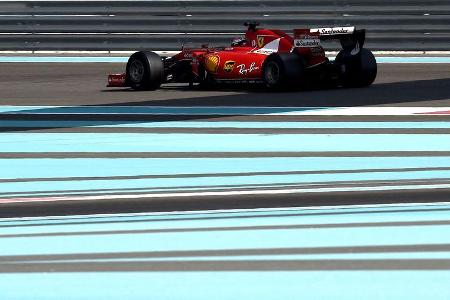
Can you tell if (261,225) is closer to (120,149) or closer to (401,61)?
(120,149)

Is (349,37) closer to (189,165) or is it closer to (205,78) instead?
(205,78)

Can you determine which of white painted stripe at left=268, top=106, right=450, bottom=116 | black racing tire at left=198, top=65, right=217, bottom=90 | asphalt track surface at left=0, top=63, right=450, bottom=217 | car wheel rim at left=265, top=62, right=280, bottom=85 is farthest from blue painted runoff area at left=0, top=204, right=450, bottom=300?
black racing tire at left=198, top=65, right=217, bottom=90

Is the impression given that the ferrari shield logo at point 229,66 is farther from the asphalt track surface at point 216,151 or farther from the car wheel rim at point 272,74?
the car wheel rim at point 272,74

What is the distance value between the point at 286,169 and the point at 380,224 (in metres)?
2.20

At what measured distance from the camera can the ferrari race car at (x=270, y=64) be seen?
1476 cm

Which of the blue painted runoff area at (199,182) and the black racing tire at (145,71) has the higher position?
the blue painted runoff area at (199,182)

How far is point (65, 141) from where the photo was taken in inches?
392

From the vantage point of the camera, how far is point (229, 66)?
15086 mm

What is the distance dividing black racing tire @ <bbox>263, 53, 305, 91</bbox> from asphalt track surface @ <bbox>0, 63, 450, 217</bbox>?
201mm

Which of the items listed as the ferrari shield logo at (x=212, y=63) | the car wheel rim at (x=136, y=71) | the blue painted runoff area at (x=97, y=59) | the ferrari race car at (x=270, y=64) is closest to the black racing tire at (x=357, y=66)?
the ferrari race car at (x=270, y=64)

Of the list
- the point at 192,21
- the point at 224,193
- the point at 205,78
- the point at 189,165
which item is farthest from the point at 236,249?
the point at 192,21

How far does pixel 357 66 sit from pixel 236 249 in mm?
10192

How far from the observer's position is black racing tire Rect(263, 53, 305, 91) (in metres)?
14.5

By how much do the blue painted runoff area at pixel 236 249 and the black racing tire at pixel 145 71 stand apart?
943cm
